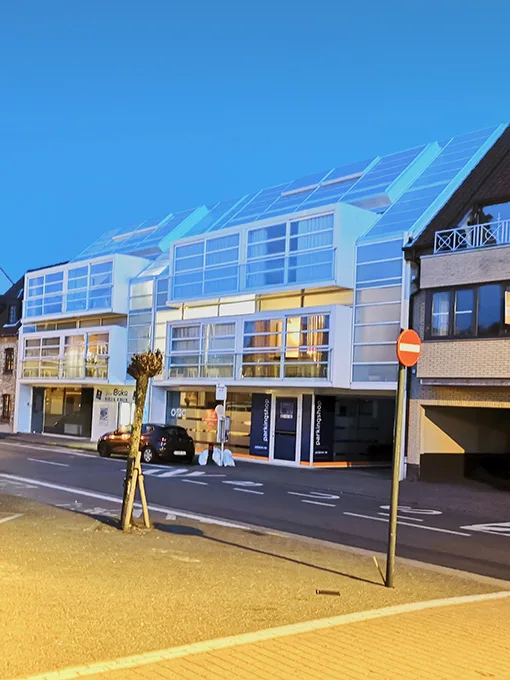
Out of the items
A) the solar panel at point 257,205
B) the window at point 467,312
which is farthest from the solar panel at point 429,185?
the solar panel at point 257,205

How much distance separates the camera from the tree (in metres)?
11.0

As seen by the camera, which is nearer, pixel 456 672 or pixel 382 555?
pixel 456 672

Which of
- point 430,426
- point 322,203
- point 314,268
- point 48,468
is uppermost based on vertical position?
point 322,203

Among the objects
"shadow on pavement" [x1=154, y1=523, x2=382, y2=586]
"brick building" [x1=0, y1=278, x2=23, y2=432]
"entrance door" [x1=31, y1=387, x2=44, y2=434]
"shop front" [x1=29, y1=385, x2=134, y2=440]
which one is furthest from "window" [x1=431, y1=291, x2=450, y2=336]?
"brick building" [x1=0, y1=278, x2=23, y2=432]

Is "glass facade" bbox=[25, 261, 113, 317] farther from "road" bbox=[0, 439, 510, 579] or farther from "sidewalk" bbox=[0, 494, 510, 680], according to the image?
"sidewalk" bbox=[0, 494, 510, 680]

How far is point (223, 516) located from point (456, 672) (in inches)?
349

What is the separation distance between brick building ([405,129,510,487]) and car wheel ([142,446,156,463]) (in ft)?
29.0

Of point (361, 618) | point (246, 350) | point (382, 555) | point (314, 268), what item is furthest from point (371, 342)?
point (361, 618)

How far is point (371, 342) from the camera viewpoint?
2416 cm

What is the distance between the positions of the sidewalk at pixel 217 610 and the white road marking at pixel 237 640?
0.06 feet

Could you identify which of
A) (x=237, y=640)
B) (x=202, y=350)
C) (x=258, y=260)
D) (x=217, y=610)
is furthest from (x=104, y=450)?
(x=237, y=640)

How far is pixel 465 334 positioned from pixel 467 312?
24.0 inches

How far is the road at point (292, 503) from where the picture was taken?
11.7 m

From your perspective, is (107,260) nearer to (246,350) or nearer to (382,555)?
(246,350)
